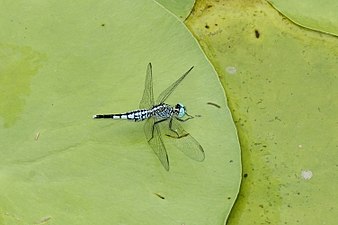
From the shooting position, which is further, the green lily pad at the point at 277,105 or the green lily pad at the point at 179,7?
the green lily pad at the point at 179,7

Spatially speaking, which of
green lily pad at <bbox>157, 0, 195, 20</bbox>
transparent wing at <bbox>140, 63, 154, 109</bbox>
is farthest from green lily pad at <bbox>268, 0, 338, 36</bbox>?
transparent wing at <bbox>140, 63, 154, 109</bbox>

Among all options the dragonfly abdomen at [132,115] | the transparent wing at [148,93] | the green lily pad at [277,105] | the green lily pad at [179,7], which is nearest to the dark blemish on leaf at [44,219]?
the dragonfly abdomen at [132,115]

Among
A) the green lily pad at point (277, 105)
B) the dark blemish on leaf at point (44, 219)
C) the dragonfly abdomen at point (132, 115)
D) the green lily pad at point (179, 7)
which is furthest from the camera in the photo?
the green lily pad at point (179, 7)

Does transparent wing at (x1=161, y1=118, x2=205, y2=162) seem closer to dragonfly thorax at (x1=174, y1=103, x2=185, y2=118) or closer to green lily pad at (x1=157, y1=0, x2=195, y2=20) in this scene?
dragonfly thorax at (x1=174, y1=103, x2=185, y2=118)

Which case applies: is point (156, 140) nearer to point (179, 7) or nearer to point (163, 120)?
point (163, 120)

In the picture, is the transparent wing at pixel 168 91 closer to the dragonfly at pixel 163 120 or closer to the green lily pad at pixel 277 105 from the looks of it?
the dragonfly at pixel 163 120

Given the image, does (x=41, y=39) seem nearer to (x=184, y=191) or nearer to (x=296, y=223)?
(x=184, y=191)
